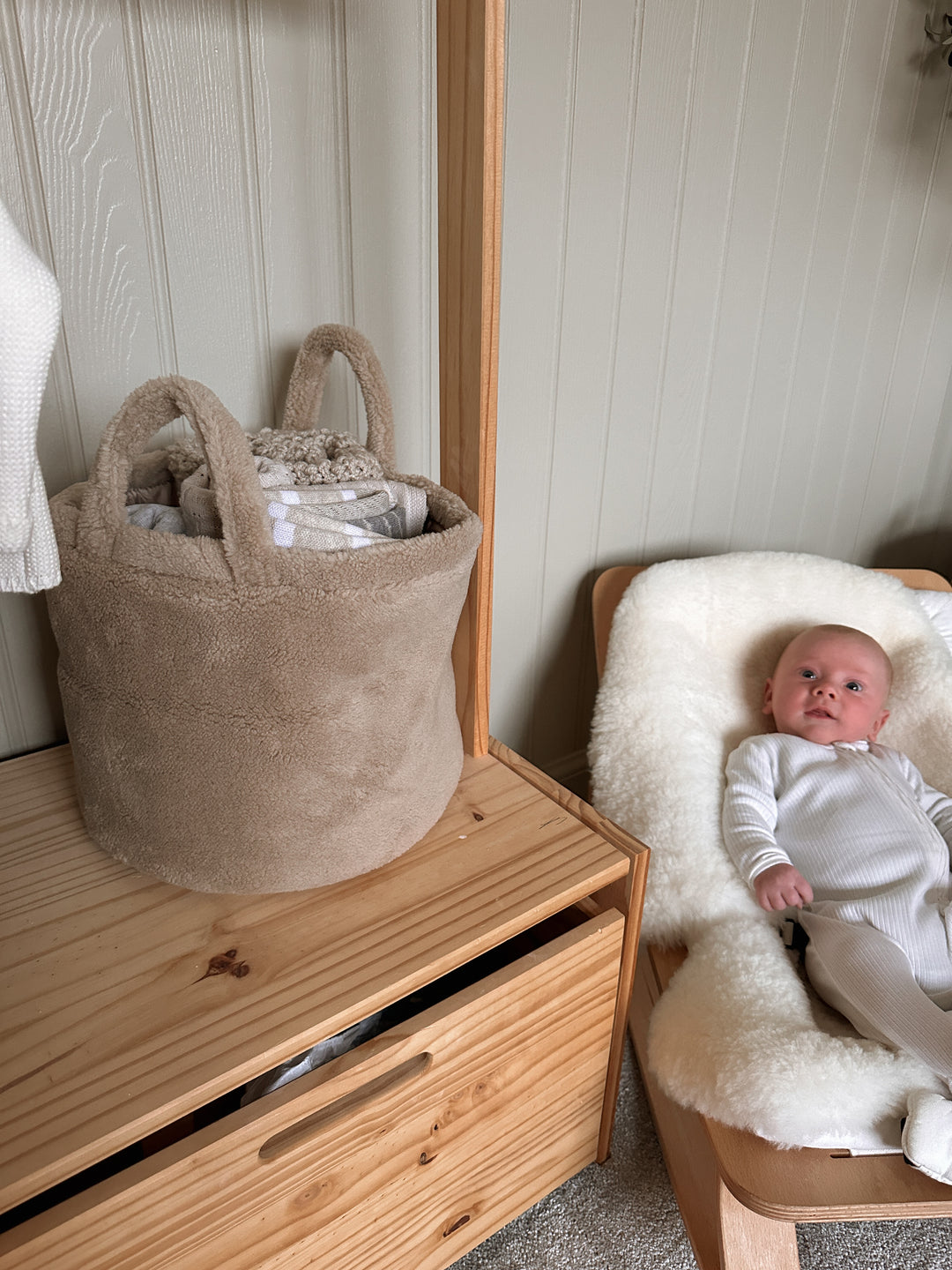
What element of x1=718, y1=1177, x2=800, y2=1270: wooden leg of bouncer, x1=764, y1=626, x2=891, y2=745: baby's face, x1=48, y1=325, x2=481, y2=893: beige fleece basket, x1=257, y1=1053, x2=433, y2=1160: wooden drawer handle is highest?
x1=48, y1=325, x2=481, y2=893: beige fleece basket

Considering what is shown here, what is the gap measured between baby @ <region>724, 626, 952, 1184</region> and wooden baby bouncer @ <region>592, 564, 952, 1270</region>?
38 mm

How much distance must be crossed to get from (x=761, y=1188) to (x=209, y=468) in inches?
30.1

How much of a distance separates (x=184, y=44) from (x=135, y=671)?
1.82 ft

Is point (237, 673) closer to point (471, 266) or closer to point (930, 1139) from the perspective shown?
point (471, 266)

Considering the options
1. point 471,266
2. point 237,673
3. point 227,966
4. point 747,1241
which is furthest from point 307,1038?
point 471,266

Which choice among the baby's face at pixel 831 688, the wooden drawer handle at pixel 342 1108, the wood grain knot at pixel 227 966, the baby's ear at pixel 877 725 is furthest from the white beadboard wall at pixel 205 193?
the baby's ear at pixel 877 725

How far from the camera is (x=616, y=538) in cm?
133

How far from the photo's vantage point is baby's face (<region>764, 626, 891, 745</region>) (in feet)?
3.79

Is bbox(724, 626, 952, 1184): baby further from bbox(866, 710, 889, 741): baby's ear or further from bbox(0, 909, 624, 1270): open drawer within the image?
bbox(0, 909, 624, 1270): open drawer

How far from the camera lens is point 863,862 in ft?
3.41

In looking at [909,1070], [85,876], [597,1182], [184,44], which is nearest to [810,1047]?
[909,1070]

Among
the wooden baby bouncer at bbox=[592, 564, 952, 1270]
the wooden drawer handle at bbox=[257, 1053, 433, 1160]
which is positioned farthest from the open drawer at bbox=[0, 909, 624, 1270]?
the wooden baby bouncer at bbox=[592, 564, 952, 1270]

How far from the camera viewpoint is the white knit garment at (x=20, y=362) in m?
0.41

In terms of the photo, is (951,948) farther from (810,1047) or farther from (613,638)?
(613,638)
